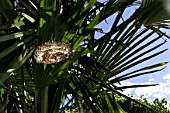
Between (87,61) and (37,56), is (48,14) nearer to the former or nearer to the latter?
(37,56)

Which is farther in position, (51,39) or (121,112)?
(121,112)

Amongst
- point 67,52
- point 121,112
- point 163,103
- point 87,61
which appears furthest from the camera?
point 163,103

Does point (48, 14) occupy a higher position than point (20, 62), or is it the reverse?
point (48, 14)

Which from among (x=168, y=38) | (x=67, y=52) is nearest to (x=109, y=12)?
(x=67, y=52)

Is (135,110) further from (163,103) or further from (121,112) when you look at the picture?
(121,112)

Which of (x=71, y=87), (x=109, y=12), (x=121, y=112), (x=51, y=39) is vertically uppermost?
(x=109, y=12)

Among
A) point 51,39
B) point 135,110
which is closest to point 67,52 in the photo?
point 51,39

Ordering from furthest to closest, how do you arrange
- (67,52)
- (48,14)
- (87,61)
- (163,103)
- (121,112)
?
(163,103), (121,112), (87,61), (67,52), (48,14)
